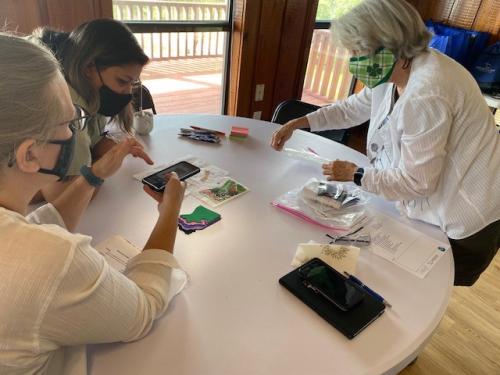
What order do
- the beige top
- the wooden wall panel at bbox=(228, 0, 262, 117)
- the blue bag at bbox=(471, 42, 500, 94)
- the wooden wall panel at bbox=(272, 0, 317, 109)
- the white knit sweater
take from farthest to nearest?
the blue bag at bbox=(471, 42, 500, 94) → the wooden wall panel at bbox=(272, 0, 317, 109) → the wooden wall panel at bbox=(228, 0, 262, 117) → the white knit sweater → the beige top

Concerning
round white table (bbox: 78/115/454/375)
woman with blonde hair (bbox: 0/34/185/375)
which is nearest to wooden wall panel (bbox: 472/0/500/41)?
round white table (bbox: 78/115/454/375)

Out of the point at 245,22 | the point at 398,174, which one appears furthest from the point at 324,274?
the point at 245,22

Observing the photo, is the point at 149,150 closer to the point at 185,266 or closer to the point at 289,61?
the point at 185,266

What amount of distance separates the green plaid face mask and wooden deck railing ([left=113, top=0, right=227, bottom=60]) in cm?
134

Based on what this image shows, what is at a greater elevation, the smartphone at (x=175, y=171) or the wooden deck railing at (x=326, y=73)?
the smartphone at (x=175, y=171)

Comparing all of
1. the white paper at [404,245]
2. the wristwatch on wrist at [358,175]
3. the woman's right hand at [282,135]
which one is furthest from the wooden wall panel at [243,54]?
the white paper at [404,245]

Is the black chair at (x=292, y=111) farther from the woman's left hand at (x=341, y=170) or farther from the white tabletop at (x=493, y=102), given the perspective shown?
the white tabletop at (x=493, y=102)

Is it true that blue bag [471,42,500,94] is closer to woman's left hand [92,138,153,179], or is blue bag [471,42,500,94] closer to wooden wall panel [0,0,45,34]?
woman's left hand [92,138,153,179]

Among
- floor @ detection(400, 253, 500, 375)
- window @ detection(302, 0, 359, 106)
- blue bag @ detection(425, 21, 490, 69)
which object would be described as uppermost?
blue bag @ detection(425, 21, 490, 69)

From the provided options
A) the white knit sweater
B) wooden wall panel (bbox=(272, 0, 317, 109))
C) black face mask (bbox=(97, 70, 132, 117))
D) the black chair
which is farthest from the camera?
wooden wall panel (bbox=(272, 0, 317, 109))

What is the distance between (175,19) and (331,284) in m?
2.11

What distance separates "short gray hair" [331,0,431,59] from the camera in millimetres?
1213

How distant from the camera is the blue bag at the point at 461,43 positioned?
9.93 ft

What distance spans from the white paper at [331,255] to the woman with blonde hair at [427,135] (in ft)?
1.02
